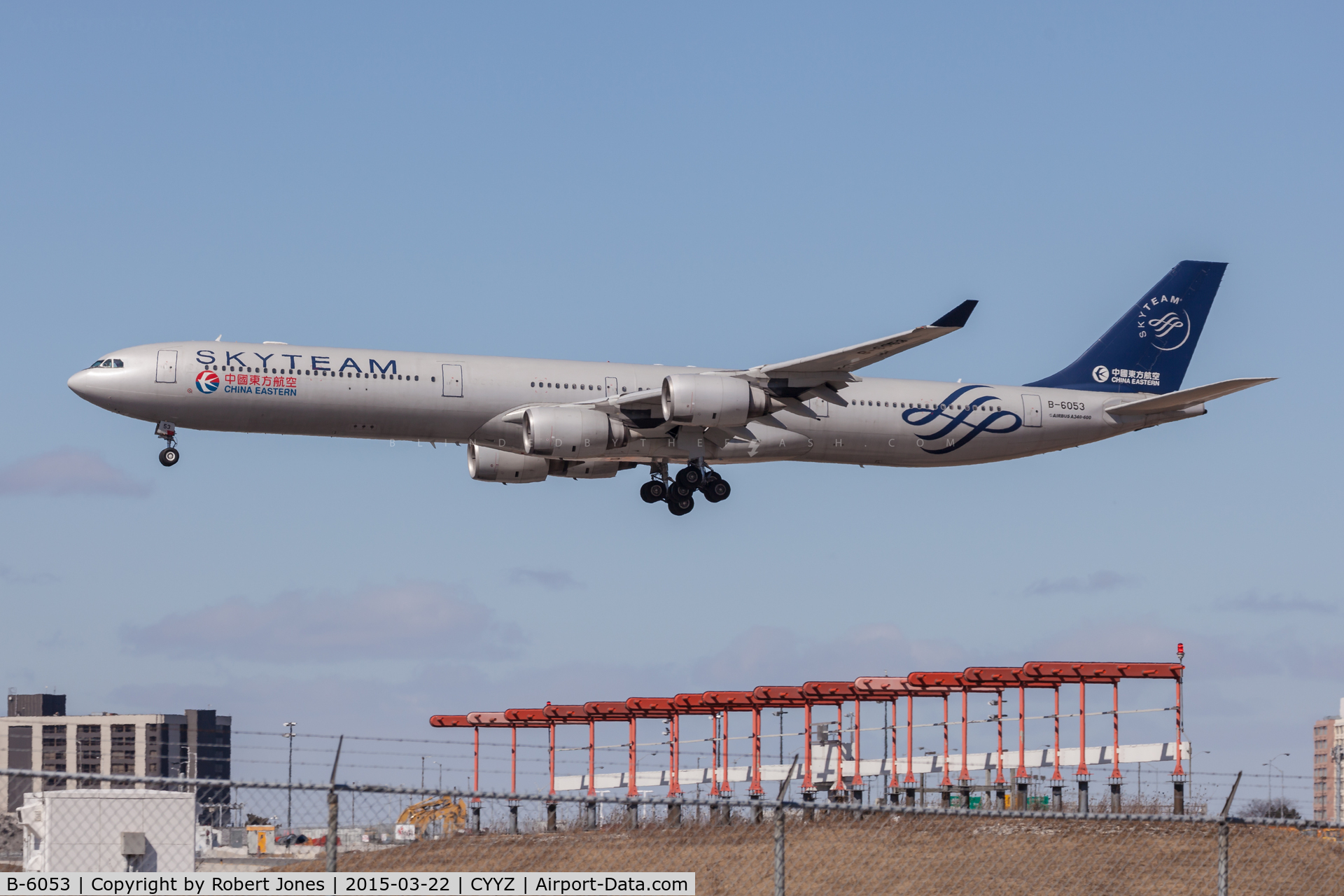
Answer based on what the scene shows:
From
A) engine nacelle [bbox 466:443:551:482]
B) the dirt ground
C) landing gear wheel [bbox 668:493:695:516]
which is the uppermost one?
engine nacelle [bbox 466:443:551:482]

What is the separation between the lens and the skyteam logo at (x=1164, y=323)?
178 feet

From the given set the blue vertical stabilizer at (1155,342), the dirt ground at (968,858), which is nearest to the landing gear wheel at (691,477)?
the dirt ground at (968,858)

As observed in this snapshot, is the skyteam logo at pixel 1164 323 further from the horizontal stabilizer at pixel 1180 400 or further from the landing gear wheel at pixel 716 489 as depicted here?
the landing gear wheel at pixel 716 489

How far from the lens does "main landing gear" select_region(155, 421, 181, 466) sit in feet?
137

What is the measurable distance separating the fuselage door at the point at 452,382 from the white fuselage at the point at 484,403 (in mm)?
26

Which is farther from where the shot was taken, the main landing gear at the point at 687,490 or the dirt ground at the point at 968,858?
the main landing gear at the point at 687,490

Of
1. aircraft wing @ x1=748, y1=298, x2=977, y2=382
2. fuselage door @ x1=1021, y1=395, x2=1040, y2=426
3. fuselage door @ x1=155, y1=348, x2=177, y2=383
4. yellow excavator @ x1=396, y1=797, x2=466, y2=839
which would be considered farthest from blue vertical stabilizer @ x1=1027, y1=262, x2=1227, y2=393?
fuselage door @ x1=155, y1=348, x2=177, y2=383

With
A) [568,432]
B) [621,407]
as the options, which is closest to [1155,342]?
[621,407]

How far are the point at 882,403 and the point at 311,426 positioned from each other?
16.1m

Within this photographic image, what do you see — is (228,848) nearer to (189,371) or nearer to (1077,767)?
(189,371)

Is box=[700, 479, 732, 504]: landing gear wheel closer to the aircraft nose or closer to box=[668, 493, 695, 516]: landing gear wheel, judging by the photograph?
box=[668, 493, 695, 516]: landing gear wheel

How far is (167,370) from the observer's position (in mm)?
40719

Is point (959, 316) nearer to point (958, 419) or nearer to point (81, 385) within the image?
point (958, 419)

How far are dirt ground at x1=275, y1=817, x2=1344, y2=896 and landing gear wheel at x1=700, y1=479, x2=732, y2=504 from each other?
31.6ft
